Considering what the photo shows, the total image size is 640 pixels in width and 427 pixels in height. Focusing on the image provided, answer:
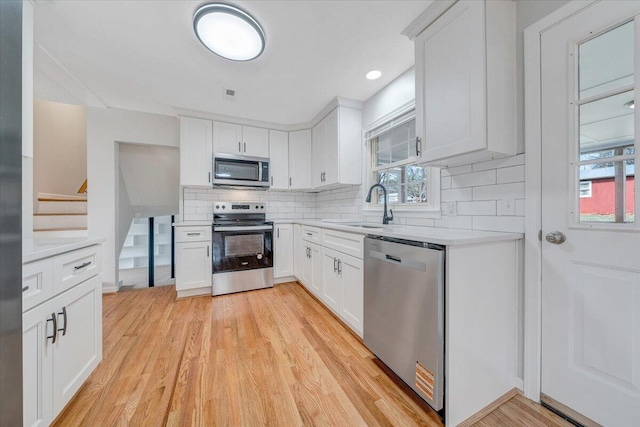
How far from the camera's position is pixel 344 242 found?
2064mm

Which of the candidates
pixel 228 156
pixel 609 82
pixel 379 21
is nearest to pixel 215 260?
pixel 228 156

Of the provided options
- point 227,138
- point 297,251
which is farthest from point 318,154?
point 297,251

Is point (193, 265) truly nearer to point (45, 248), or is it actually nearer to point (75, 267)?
point (75, 267)

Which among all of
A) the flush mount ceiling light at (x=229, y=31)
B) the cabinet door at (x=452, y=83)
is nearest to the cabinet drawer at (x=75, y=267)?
the flush mount ceiling light at (x=229, y=31)

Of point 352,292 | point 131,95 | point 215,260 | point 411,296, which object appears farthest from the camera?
point 215,260

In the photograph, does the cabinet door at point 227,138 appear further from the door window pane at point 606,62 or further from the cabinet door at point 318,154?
the door window pane at point 606,62

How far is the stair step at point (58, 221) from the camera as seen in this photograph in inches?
109

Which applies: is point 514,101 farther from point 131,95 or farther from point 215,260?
point 131,95

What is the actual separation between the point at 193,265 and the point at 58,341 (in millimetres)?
1796

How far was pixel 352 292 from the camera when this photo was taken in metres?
1.95

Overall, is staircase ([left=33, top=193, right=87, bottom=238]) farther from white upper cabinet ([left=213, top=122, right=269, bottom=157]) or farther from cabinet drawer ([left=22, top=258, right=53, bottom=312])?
cabinet drawer ([left=22, top=258, right=53, bottom=312])

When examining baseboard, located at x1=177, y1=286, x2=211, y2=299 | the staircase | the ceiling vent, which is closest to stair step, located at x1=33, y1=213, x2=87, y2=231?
the staircase

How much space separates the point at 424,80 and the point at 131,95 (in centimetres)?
311

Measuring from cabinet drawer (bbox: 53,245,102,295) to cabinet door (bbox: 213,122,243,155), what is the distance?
2.06 meters
